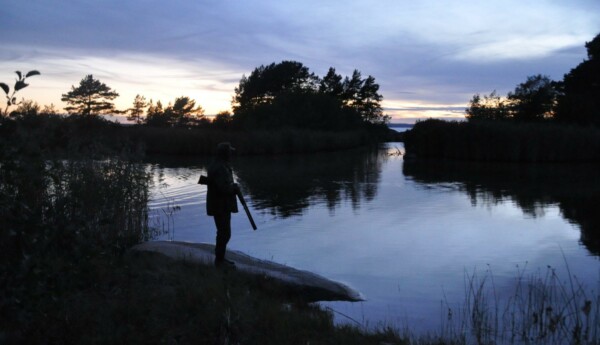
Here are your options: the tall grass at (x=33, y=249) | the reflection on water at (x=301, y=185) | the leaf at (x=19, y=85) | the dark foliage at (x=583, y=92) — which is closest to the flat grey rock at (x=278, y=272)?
the tall grass at (x=33, y=249)

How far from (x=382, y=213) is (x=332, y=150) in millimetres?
44202

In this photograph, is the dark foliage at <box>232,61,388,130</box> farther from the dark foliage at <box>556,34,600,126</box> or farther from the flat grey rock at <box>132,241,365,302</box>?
the flat grey rock at <box>132,241,365,302</box>

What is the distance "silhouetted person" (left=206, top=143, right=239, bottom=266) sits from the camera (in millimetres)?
9266

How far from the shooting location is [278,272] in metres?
9.87

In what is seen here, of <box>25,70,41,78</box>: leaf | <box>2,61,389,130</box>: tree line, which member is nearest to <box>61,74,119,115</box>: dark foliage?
<box>2,61,389,130</box>: tree line

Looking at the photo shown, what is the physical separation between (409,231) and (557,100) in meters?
45.3

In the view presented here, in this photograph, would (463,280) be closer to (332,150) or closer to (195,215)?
(195,215)

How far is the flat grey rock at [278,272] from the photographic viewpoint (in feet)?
30.6

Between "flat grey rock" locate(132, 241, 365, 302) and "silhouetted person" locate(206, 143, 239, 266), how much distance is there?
20.1 inches

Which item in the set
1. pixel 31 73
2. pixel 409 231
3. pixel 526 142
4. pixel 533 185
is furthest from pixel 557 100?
pixel 31 73

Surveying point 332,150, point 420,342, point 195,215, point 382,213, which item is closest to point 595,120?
point 332,150

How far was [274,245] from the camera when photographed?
13562 millimetres

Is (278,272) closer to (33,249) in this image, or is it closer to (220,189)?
(220,189)

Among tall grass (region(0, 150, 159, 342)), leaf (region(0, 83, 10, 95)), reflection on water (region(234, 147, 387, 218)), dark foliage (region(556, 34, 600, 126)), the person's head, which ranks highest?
Result: dark foliage (region(556, 34, 600, 126))
